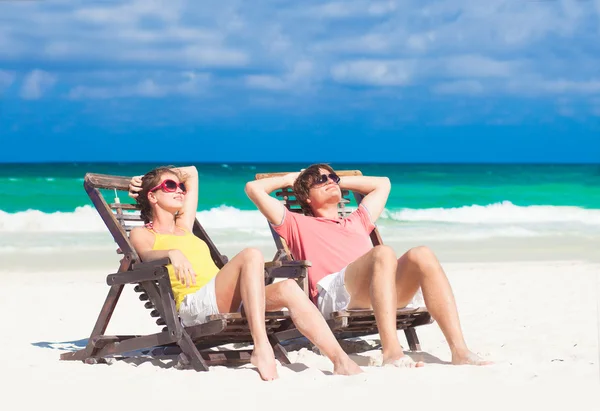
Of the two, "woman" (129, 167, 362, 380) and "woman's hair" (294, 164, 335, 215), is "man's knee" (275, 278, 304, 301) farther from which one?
"woman's hair" (294, 164, 335, 215)

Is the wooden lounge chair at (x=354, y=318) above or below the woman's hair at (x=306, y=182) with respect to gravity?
below

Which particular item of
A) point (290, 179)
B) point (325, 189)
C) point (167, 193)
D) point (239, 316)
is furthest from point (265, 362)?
Result: point (290, 179)

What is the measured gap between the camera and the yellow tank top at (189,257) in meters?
4.99

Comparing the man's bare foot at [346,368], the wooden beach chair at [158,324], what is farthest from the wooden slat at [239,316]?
the man's bare foot at [346,368]

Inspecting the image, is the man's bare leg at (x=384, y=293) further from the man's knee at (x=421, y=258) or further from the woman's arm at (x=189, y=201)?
the woman's arm at (x=189, y=201)

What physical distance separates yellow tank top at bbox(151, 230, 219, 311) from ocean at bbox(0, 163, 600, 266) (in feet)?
29.6

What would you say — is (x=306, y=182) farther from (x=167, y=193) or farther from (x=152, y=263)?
(x=152, y=263)

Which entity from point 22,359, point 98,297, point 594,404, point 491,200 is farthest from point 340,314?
point 491,200

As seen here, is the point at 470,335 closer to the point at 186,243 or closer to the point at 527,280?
the point at 186,243

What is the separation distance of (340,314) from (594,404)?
4.53ft

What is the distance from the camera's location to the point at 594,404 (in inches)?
154

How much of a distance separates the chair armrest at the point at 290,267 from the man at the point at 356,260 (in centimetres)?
13

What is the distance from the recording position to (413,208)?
24.0m

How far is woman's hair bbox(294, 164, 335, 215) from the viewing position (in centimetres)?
573
